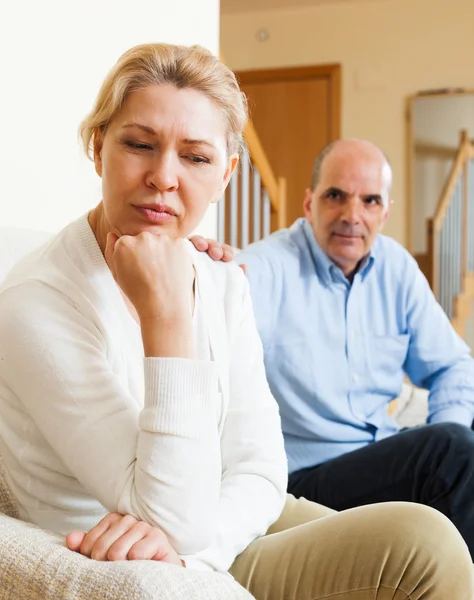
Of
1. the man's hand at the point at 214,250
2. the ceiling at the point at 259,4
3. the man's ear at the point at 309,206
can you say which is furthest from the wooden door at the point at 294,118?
the man's hand at the point at 214,250

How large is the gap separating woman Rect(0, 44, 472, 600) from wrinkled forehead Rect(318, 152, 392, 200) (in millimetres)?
1063

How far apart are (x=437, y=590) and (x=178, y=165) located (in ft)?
1.98

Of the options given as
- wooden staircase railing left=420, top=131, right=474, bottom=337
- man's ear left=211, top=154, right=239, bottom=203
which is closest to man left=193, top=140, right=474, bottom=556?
man's ear left=211, top=154, right=239, bottom=203

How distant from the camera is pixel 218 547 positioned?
105cm

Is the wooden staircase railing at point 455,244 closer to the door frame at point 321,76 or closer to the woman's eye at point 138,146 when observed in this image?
the door frame at point 321,76

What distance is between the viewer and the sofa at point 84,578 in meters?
0.69

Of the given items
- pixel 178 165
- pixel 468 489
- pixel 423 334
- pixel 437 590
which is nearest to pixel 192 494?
pixel 437 590

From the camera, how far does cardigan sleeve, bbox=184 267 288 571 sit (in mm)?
1073

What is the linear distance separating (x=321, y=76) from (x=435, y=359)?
392 cm

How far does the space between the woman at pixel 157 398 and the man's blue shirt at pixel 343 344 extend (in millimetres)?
789

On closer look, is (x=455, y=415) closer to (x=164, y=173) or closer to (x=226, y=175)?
(x=226, y=175)

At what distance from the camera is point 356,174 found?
218 centimetres

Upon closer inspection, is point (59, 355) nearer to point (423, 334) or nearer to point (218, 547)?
point (218, 547)

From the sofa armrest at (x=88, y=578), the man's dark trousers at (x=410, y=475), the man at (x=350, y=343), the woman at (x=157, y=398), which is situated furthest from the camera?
the man at (x=350, y=343)
